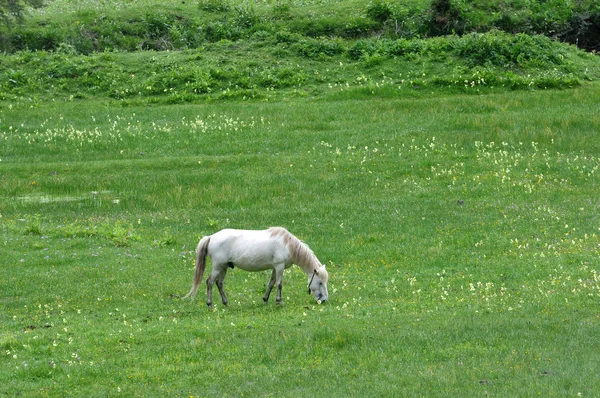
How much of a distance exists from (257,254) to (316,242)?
7406 mm

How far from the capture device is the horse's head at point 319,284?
18.4 meters

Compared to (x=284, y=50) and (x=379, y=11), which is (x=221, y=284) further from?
(x=379, y=11)

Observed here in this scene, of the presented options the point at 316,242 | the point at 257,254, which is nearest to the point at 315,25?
the point at 316,242

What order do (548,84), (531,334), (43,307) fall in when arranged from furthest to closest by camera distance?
1. (548,84)
2. (43,307)
3. (531,334)

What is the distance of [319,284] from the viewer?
18547mm

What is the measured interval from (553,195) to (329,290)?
40.7 feet

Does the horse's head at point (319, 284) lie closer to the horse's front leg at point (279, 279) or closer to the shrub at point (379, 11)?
the horse's front leg at point (279, 279)

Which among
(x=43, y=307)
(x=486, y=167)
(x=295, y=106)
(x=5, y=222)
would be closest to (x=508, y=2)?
(x=295, y=106)

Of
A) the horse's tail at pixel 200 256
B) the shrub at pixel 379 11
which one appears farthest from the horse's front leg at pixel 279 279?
the shrub at pixel 379 11

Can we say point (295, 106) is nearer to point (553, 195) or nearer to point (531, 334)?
point (553, 195)

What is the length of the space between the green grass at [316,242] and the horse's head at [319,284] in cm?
44

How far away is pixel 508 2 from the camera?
183ft

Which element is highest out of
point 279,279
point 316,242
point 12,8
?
point 12,8

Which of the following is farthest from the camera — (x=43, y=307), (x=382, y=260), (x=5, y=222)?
(x=5, y=222)
